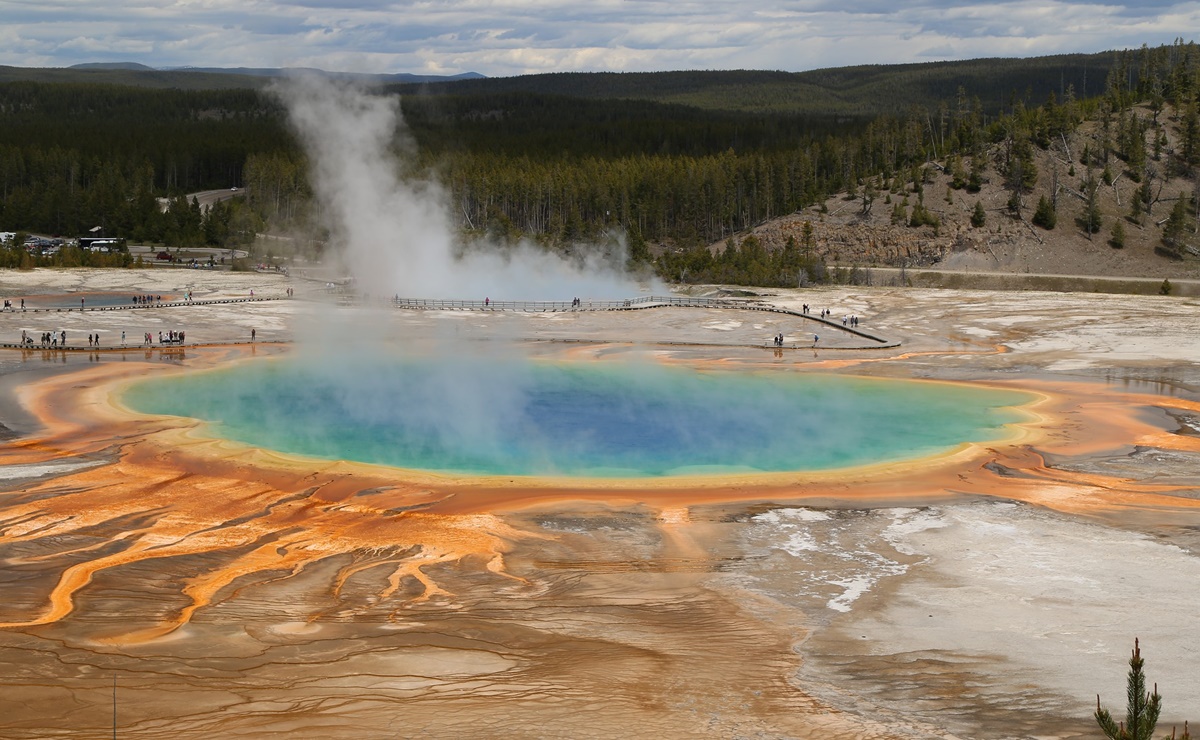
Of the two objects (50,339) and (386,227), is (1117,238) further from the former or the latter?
(50,339)

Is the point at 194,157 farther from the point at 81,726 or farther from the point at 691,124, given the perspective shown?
the point at 81,726

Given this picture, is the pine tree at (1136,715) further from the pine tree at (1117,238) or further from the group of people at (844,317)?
the pine tree at (1117,238)

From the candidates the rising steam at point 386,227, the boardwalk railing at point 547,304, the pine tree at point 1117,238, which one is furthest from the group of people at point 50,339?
the pine tree at point 1117,238

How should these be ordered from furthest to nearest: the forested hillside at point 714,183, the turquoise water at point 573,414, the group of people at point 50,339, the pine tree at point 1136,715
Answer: the forested hillside at point 714,183, the group of people at point 50,339, the turquoise water at point 573,414, the pine tree at point 1136,715

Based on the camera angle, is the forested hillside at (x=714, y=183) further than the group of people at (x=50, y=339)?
Yes

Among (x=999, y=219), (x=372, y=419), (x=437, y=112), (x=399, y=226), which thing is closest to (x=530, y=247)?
(x=399, y=226)

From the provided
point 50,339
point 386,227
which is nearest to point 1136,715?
point 50,339

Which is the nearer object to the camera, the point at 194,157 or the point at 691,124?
the point at 194,157
